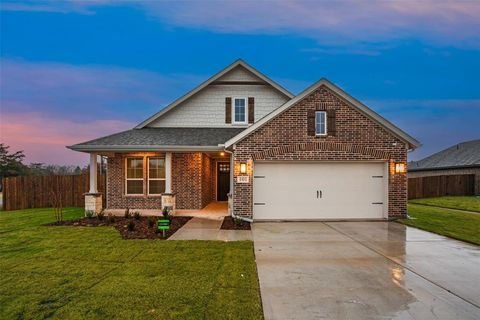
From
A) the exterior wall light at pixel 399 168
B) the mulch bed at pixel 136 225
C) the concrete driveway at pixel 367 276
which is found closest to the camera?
the concrete driveway at pixel 367 276

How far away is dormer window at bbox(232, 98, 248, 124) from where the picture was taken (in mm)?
14945

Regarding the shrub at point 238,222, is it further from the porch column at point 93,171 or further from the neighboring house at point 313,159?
the porch column at point 93,171

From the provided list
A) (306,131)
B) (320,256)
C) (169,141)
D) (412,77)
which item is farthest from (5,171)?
(412,77)

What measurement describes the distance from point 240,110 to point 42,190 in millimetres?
11582

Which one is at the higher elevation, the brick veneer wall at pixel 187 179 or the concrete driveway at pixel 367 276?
the brick veneer wall at pixel 187 179

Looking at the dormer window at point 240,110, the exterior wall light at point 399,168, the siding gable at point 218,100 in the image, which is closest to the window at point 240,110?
the dormer window at point 240,110

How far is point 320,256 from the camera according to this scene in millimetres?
6402

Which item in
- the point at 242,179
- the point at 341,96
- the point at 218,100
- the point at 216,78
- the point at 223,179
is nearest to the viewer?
the point at 242,179

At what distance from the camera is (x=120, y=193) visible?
13.3m

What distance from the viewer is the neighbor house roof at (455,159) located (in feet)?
80.9

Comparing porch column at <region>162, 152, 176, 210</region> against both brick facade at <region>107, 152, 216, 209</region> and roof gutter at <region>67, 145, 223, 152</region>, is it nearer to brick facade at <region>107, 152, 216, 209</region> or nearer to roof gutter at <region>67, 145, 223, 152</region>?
roof gutter at <region>67, 145, 223, 152</region>

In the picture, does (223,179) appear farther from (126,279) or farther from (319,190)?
(126,279)

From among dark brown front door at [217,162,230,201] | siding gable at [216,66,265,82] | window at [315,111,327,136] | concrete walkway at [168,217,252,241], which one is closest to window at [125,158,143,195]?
concrete walkway at [168,217,252,241]

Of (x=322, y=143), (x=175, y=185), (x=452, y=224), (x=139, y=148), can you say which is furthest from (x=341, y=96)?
(x=139, y=148)
